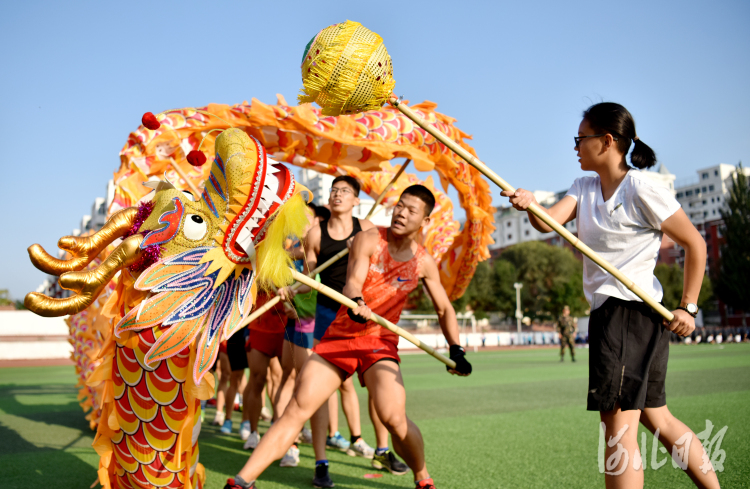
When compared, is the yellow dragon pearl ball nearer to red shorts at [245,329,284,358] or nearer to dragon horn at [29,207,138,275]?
dragon horn at [29,207,138,275]

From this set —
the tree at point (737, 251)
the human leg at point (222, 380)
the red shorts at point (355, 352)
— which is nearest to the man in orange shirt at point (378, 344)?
the red shorts at point (355, 352)

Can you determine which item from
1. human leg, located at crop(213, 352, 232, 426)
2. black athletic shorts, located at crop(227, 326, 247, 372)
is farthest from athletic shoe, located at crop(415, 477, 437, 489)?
human leg, located at crop(213, 352, 232, 426)

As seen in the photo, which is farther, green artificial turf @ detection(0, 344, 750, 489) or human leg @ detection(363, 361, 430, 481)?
green artificial turf @ detection(0, 344, 750, 489)

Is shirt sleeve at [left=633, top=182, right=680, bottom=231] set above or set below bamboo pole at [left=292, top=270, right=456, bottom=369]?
above

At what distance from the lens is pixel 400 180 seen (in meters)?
6.64

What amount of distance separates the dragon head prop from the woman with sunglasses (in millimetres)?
1095

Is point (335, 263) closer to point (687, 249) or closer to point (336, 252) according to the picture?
point (336, 252)

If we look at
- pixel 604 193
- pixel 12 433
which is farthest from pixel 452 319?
pixel 12 433

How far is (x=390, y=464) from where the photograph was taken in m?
4.14

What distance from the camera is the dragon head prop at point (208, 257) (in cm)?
271

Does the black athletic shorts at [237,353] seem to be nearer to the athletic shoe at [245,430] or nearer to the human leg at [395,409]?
the athletic shoe at [245,430]

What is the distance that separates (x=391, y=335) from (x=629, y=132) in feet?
5.38

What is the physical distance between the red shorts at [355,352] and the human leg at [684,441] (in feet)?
4.43

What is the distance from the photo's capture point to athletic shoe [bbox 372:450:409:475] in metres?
4.08
